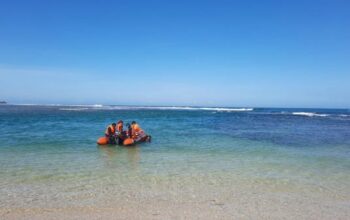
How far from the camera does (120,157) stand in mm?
13750

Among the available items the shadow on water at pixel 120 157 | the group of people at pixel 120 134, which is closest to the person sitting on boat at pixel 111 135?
the group of people at pixel 120 134

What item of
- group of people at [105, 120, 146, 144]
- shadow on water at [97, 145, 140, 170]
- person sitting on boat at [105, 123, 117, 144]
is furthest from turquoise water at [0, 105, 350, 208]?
group of people at [105, 120, 146, 144]

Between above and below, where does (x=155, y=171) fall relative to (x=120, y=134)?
below

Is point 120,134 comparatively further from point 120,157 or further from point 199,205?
point 199,205

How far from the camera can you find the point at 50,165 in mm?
11406

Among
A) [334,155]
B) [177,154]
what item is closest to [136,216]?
[177,154]

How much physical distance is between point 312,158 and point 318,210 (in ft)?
23.3

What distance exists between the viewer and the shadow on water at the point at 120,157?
11.7 metres

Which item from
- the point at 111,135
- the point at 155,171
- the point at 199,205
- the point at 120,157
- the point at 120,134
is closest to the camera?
the point at 199,205

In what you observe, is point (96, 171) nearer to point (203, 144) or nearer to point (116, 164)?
point (116, 164)

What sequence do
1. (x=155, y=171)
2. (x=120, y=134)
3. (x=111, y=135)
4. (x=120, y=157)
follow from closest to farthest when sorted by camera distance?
(x=155, y=171)
(x=120, y=157)
(x=111, y=135)
(x=120, y=134)

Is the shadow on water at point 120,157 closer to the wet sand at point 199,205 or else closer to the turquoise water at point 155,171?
the turquoise water at point 155,171

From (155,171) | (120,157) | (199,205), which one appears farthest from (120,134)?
(199,205)

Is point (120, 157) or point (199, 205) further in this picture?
point (120, 157)
